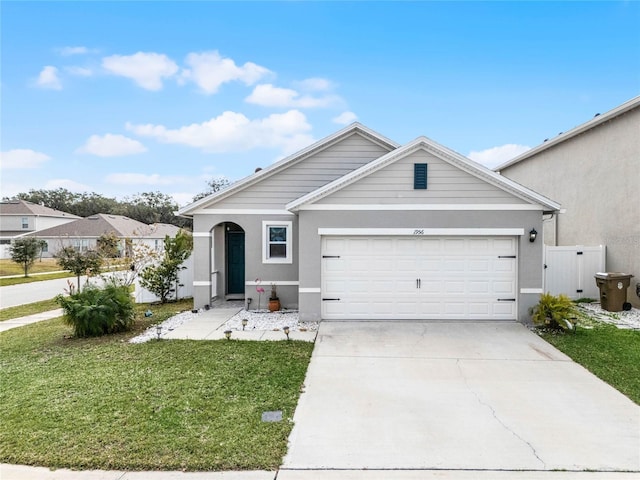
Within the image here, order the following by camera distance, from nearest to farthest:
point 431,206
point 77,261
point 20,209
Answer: point 431,206 → point 77,261 → point 20,209

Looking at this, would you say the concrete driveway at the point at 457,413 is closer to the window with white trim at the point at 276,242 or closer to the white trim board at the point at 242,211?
the window with white trim at the point at 276,242

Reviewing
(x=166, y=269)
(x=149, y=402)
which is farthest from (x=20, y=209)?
(x=149, y=402)

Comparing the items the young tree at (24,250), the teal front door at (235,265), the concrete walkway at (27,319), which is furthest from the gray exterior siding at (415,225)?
the young tree at (24,250)

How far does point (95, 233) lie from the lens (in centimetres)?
3731

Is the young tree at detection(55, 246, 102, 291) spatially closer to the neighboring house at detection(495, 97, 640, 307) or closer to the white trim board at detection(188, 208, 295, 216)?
the white trim board at detection(188, 208, 295, 216)

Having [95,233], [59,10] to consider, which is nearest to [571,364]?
[59,10]

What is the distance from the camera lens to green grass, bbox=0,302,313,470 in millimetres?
3547

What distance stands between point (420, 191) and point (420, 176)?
0.38 metres

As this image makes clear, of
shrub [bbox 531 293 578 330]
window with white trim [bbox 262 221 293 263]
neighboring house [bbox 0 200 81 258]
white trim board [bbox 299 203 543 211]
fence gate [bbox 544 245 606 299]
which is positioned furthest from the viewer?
neighboring house [bbox 0 200 81 258]

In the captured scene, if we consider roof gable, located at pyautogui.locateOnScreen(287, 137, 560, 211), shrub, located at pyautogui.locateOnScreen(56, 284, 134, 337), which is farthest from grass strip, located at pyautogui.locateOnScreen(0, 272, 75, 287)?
roof gable, located at pyautogui.locateOnScreen(287, 137, 560, 211)

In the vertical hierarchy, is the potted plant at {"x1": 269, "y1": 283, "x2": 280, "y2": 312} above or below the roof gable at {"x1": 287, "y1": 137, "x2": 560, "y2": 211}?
below

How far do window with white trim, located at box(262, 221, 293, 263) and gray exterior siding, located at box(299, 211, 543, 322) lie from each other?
1.89 m

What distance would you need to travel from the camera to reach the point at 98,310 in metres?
8.09

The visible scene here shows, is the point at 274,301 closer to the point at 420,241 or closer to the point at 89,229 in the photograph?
the point at 420,241
